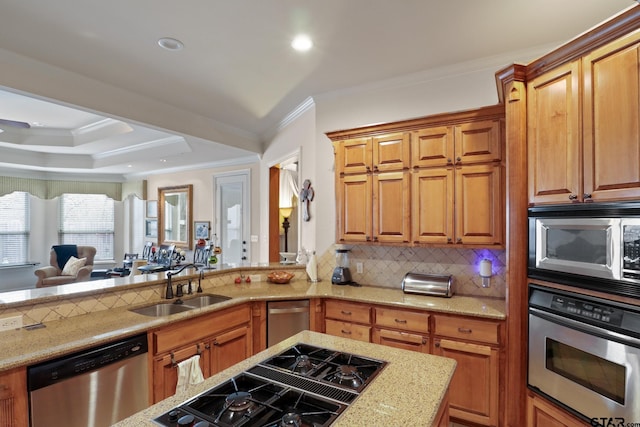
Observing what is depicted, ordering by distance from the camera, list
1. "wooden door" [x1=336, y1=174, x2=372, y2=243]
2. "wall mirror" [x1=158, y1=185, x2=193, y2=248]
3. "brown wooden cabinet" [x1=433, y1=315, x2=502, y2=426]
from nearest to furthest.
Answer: "brown wooden cabinet" [x1=433, y1=315, x2=502, y2=426] < "wooden door" [x1=336, y1=174, x2=372, y2=243] < "wall mirror" [x1=158, y1=185, x2=193, y2=248]

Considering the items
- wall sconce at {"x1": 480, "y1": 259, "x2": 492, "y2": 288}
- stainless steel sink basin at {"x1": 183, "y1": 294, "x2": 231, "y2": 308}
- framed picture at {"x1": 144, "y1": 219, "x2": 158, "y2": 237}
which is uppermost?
framed picture at {"x1": 144, "y1": 219, "x2": 158, "y2": 237}

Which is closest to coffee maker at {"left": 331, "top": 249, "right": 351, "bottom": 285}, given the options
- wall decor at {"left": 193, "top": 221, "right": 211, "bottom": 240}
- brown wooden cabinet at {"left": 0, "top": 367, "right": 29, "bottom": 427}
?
brown wooden cabinet at {"left": 0, "top": 367, "right": 29, "bottom": 427}

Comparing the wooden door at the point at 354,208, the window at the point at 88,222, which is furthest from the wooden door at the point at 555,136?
the window at the point at 88,222

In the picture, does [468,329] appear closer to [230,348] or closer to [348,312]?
[348,312]

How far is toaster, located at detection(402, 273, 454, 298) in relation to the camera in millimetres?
2885

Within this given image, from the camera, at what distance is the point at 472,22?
91.2 inches

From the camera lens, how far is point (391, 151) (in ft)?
10.0

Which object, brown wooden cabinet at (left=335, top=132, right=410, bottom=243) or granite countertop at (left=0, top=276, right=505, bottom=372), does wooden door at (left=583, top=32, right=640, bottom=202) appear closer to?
granite countertop at (left=0, top=276, right=505, bottom=372)

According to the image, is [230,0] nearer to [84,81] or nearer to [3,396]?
[84,81]

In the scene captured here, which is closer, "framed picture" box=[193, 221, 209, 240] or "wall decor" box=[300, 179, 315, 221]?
"wall decor" box=[300, 179, 315, 221]

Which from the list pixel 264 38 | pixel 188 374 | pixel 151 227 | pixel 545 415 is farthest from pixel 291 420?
pixel 151 227

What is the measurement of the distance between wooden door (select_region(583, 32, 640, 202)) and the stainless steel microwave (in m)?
0.10

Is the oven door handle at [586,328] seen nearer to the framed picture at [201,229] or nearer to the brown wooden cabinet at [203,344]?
the brown wooden cabinet at [203,344]

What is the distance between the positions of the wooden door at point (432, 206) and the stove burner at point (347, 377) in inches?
71.3
